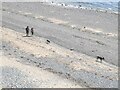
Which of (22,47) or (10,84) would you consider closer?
(10,84)

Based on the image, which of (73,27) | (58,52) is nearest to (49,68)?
(58,52)

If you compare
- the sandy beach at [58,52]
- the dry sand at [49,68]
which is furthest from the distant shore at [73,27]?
the dry sand at [49,68]

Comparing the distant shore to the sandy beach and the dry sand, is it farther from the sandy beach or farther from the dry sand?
the dry sand

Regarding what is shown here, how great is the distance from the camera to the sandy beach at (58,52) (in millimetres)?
27594

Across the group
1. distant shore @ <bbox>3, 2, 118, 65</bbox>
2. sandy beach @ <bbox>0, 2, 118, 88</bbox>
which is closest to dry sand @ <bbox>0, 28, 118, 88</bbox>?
sandy beach @ <bbox>0, 2, 118, 88</bbox>

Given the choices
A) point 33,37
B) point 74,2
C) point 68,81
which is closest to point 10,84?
point 68,81

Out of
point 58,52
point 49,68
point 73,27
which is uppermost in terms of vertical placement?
point 73,27

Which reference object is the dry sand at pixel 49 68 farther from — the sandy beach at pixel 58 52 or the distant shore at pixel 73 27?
the distant shore at pixel 73 27

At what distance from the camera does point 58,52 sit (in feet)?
123

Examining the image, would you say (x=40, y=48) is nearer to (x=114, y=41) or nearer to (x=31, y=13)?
(x=114, y=41)

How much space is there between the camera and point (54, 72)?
96.8 ft

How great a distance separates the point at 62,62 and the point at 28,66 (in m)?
4.11

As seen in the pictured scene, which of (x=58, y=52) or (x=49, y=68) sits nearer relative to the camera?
(x=49, y=68)

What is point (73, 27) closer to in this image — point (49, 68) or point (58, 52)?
point (58, 52)
